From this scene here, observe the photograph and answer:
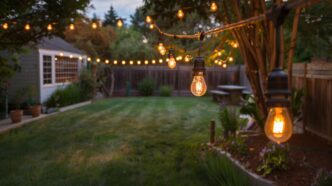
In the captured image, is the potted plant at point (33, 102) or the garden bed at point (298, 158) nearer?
the garden bed at point (298, 158)

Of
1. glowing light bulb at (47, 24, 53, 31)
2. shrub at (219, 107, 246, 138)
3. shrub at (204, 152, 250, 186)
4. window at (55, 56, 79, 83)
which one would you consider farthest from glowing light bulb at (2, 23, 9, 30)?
shrub at (204, 152, 250, 186)

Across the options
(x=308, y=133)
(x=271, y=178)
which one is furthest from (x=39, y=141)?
(x=308, y=133)

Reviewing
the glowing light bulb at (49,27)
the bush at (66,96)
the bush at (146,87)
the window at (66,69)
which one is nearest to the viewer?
the glowing light bulb at (49,27)

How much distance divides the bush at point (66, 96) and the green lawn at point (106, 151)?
1900 millimetres

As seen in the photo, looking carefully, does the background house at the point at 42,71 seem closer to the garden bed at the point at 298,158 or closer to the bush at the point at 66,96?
the bush at the point at 66,96

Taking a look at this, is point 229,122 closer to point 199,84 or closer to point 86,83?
point 199,84

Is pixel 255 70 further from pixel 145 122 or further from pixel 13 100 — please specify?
pixel 13 100

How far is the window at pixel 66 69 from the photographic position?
42.3 ft

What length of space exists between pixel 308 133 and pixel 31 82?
9.26 meters

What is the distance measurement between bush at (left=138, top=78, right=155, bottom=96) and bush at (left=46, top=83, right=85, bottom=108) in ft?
12.4

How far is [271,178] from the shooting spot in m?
3.69

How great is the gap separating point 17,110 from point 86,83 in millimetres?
5204

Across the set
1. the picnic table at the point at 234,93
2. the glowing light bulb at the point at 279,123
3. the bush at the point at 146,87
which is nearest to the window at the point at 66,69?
the bush at the point at 146,87

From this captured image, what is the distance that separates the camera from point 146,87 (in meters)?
16.7
